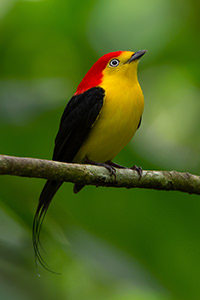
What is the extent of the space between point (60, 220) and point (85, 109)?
1.02m

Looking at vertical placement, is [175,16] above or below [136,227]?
above

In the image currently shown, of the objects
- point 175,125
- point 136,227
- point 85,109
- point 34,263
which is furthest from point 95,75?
point 34,263

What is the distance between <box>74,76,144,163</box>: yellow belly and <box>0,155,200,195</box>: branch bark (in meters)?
0.54

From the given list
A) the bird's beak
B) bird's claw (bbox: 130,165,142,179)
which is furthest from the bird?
bird's claw (bbox: 130,165,142,179)

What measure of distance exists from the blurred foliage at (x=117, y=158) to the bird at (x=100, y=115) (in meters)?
0.10

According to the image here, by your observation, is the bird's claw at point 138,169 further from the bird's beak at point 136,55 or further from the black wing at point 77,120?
the bird's beak at point 136,55

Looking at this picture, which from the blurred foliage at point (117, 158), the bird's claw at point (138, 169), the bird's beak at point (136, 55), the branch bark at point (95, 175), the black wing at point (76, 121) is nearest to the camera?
the branch bark at point (95, 175)

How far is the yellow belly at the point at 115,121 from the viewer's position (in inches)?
142

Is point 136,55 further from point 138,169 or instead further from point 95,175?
point 95,175

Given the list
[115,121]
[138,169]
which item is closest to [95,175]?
Result: [138,169]

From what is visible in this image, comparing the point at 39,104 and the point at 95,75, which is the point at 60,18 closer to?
the point at 95,75

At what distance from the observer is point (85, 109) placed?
366 cm

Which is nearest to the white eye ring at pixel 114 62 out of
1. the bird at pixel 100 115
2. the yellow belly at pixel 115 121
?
the bird at pixel 100 115

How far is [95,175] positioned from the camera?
111 inches
